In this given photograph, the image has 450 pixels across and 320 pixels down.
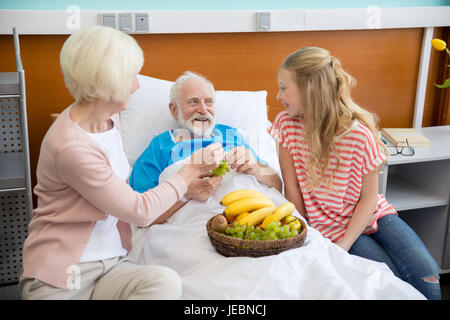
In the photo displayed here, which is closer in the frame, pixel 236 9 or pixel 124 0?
pixel 124 0

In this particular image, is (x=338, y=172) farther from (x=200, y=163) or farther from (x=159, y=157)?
(x=159, y=157)

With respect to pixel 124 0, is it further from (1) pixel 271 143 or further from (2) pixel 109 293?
(2) pixel 109 293

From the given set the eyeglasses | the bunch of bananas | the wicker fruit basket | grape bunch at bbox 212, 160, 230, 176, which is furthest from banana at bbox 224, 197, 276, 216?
the eyeglasses

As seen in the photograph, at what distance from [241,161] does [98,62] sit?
85 centimetres

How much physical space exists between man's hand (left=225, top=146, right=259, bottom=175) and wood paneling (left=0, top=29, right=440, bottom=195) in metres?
0.83

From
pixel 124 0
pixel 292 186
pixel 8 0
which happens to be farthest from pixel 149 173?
pixel 8 0

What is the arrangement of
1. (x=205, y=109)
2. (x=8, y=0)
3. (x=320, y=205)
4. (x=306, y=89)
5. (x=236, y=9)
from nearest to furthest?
(x=306, y=89) < (x=320, y=205) < (x=205, y=109) < (x=8, y=0) < (x=236, y=9)

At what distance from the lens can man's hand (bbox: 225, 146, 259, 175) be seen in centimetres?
188

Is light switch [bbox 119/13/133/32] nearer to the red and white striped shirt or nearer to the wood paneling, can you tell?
the wood paneling

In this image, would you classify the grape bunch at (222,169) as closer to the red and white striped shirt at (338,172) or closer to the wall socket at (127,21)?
the red and white striped shirt at (338,172)

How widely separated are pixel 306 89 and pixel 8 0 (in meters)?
1.51

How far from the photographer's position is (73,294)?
128 cm

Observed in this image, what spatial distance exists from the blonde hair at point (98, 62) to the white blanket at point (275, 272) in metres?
0.55

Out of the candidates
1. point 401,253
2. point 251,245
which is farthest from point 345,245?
point 251,245
